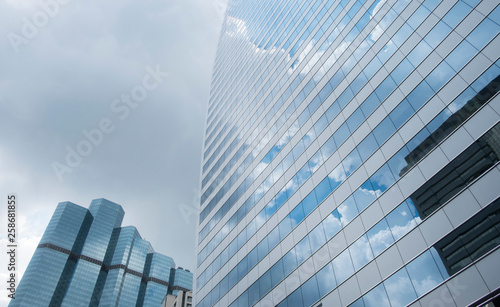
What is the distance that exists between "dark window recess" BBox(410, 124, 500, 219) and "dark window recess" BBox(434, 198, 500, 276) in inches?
70.3

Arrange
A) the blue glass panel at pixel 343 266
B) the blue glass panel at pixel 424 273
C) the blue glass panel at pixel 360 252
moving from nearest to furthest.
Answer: the blue glass panel at pixel 424 273
the blue glass panel at pixel 360 252
the blue glass panel at pixel 343 266

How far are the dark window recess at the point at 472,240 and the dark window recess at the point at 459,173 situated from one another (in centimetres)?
179

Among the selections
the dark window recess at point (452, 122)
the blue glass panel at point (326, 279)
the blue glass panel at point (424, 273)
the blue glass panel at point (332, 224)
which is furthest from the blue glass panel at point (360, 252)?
the dark window recess at point (452, 122)

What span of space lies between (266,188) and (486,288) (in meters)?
22.1

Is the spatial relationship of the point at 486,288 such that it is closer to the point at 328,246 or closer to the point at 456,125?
the point at 456,125

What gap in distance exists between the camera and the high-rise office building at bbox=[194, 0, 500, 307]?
682 inches

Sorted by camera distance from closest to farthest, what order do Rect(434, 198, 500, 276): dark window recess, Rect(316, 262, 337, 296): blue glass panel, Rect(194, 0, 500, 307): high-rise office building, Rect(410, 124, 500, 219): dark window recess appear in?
Rect(434, 198, 500, 276): dark window recess
Rect(410, 124, 500, 219): dark window recess
Rect(194, 0, 500, 307): high-rise office building
Rect(316, 262, 337, 296): blue glass panel

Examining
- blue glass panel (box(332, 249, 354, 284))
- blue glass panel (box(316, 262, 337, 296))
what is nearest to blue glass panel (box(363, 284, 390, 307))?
blue glass panel (box(332, 249, 354, 284))

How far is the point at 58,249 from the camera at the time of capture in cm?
19412

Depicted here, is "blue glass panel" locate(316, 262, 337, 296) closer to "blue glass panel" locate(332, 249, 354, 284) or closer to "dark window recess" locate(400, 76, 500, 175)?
"blue glass panel" locate(332, 249, 354, 284)

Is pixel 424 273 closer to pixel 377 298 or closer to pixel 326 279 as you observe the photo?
pixel 377 298

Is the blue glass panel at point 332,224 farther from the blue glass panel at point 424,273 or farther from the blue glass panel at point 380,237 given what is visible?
the blue glass panel at point 424,273

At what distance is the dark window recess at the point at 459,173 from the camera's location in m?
17.1

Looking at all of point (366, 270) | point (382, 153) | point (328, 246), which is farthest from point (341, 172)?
point (366, 270)
